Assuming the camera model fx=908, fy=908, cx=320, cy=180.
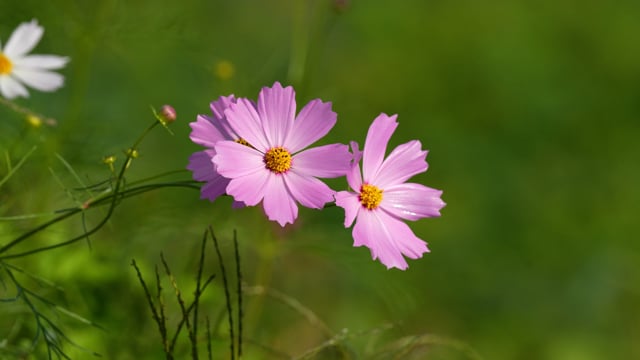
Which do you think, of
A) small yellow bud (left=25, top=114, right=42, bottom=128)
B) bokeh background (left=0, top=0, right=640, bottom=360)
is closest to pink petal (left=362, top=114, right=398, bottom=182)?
bokeh background (left=0, top=0, right=640, bottom=360)

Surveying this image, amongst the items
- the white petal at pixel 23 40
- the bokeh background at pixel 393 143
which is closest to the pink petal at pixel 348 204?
the bokeh background at pixel 393 143

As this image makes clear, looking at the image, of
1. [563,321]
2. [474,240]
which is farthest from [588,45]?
[563,321]

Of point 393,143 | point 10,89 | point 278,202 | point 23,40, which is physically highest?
point 393,143

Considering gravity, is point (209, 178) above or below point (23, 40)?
below

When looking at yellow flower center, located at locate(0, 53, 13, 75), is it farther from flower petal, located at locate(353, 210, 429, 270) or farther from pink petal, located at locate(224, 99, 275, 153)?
flower petal, located at locate(353, 210, 429, 270)

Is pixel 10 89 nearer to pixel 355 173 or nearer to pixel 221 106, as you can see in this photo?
pixel 221 106

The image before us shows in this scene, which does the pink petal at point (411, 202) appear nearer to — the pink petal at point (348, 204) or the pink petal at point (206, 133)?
the pink petal at point (348, 204)

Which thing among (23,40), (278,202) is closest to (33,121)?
(23,40)
